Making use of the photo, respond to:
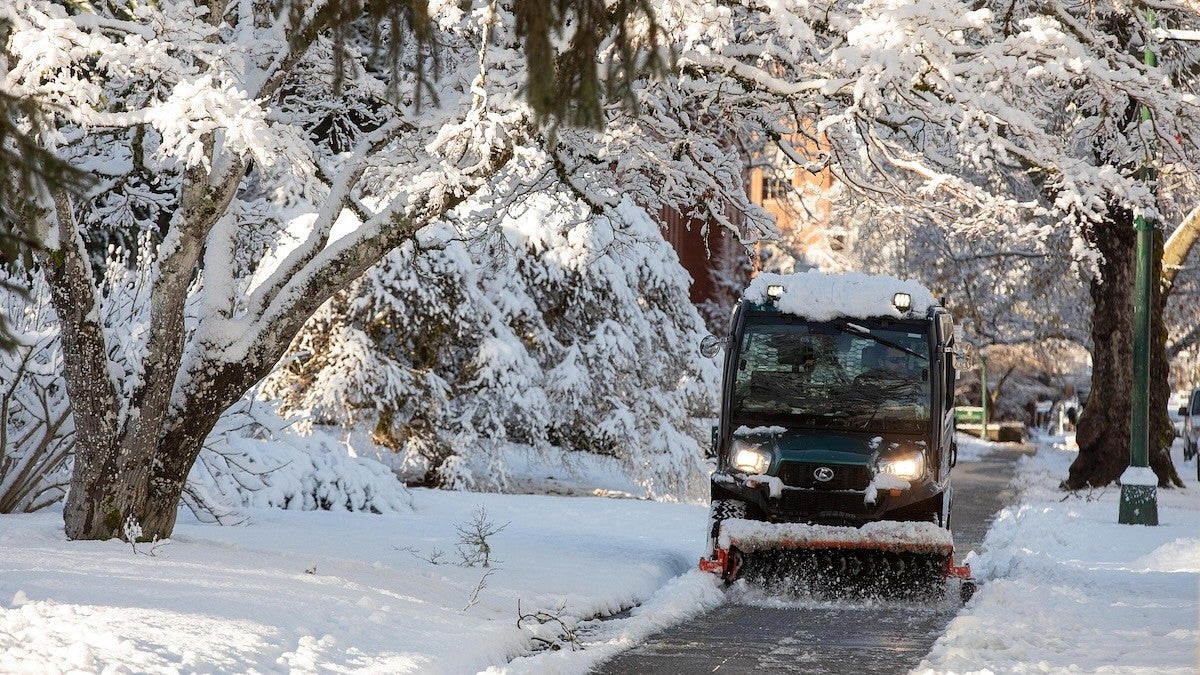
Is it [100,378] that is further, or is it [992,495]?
[992,495]

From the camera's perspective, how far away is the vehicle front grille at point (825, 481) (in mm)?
11781

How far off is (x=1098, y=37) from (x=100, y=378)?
30.1ft

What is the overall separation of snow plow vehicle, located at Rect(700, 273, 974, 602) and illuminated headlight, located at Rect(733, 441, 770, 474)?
0.04ft

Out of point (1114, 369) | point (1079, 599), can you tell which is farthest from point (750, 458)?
point (1114, 369)

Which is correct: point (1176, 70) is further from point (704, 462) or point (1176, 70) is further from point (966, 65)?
point (966, 65)

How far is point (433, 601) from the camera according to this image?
9430 millimetres

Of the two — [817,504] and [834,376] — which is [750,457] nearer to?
[817,504]

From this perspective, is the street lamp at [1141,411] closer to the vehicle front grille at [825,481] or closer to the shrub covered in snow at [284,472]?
the vehicle front grille at [825,481]

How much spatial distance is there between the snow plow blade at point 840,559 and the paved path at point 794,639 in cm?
25

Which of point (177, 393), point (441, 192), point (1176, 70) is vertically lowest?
point (177, 393)

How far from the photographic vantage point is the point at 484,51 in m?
9.62

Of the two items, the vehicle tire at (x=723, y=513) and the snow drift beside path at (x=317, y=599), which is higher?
the vehicle tire at (x=723, y=513)

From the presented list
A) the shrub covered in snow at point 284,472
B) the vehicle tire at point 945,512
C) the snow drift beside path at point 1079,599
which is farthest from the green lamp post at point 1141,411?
the shrub covered in snow at point 284,472

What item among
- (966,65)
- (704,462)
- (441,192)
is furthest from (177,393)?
(704,462)
